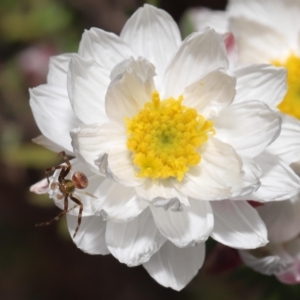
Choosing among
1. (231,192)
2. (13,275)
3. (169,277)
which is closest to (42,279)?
(13,275)

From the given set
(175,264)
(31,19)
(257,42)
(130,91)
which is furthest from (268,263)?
(31,19)

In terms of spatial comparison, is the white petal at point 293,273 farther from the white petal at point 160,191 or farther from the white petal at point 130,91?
the white petal at point 130,91

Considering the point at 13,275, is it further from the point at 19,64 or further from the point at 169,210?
the point at 169,210

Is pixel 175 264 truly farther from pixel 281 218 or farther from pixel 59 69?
pixel 59 69

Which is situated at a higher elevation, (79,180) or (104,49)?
(104,49)

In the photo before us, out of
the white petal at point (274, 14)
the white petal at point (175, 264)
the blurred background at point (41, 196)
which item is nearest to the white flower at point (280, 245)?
the white petal at point (175, 264)

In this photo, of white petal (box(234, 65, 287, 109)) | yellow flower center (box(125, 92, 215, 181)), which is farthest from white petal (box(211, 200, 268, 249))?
white petal (box(234, 65, 287, 109))
